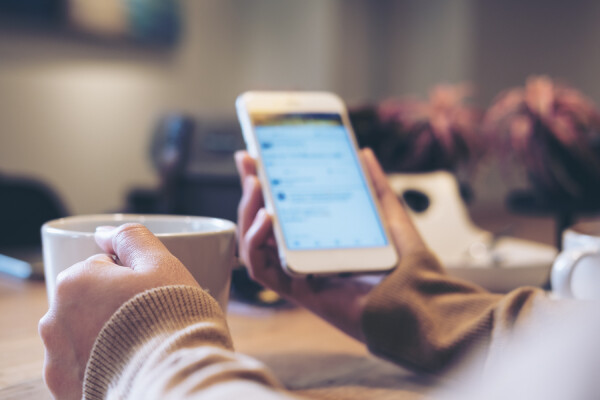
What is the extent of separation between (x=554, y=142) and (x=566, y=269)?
15.1 inches

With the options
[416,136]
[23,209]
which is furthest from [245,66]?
[416,136]

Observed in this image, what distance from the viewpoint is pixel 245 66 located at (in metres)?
3.39

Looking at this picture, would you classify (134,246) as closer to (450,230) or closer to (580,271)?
(580,271)

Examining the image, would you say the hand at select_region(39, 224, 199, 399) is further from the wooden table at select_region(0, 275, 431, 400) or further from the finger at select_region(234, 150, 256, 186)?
the finger at select_region(234, 150, 256, 186)

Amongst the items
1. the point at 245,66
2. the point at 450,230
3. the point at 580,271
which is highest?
the point at 580,271

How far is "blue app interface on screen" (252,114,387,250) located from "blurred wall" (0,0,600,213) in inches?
60.6

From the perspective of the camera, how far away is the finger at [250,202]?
1.74 feet

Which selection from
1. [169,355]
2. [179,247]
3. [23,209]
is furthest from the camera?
[23,209]

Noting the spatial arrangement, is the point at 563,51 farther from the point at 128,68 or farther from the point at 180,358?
the point at 180,358

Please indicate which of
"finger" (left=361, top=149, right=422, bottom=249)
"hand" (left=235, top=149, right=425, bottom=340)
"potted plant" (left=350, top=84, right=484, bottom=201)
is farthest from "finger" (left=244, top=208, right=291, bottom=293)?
"potted plant" (left=350, top=84, right=484, bottom=201)

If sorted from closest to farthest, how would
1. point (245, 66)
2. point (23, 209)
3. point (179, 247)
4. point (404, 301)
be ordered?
point (179, 247), point (404, 301), point (23, 209), point (245, 66)

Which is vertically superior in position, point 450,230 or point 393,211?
point 393,211

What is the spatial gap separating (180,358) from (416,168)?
2.29ft

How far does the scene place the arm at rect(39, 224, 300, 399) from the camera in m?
0.27
